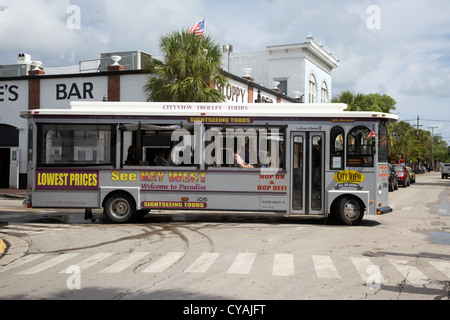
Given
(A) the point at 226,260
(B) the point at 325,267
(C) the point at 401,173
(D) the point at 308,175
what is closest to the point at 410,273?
(B) the point at 325,267

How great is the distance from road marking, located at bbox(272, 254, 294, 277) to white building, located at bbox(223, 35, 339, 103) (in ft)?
123

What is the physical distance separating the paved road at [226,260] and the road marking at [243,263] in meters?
0.02

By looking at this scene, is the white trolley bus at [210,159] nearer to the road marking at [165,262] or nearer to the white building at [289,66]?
the road marking at [165,262]

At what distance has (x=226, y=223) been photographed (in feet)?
43.0

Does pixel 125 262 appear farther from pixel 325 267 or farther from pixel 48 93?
pixel 48 93

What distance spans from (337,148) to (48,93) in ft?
59.3

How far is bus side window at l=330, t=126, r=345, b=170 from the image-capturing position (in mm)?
12578

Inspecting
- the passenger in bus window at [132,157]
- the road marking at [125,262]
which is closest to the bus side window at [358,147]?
the passenger in bus window at [132,157]

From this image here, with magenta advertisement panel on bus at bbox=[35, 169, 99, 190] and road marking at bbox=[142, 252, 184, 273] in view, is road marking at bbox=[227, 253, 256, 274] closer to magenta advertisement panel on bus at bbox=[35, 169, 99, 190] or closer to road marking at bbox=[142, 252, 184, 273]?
road marking at bbox=[142, 252, 184, 273]

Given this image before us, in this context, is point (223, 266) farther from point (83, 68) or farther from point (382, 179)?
point (83, 68)

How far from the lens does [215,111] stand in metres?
12.7
